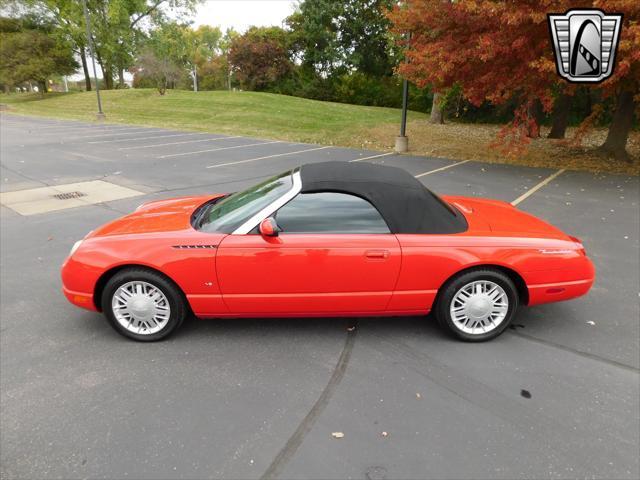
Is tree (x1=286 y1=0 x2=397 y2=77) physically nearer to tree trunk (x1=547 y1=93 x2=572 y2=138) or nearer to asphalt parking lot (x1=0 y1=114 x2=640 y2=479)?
tree trunk (x1=547 y1=93 x2=572 y2=138)

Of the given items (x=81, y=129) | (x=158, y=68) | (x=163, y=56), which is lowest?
(x=81, y=129)

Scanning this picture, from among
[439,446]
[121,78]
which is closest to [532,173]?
[439,446]

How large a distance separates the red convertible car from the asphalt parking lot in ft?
0.94

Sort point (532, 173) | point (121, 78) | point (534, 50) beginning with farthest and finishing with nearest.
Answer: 1. point (121, 78)
2. point (532, 173)
3. point (534, 50)

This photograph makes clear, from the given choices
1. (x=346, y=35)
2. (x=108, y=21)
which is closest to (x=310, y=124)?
(x=346, y=35)

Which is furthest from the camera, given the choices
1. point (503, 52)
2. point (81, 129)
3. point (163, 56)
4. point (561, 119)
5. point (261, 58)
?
point (261, 58)

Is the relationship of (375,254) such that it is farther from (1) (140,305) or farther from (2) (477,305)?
(1) (140,305)

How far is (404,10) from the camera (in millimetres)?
11938

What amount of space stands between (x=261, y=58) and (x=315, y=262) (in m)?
41.6

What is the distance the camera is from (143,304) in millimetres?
3438

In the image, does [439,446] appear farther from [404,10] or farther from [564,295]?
[404,10]

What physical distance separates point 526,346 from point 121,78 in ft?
183

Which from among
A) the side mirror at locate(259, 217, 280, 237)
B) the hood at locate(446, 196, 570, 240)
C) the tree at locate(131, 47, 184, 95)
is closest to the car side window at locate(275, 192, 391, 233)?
the side mirror at locate(259, 217, 280, 237)

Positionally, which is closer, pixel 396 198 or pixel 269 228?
pixel 269 228
